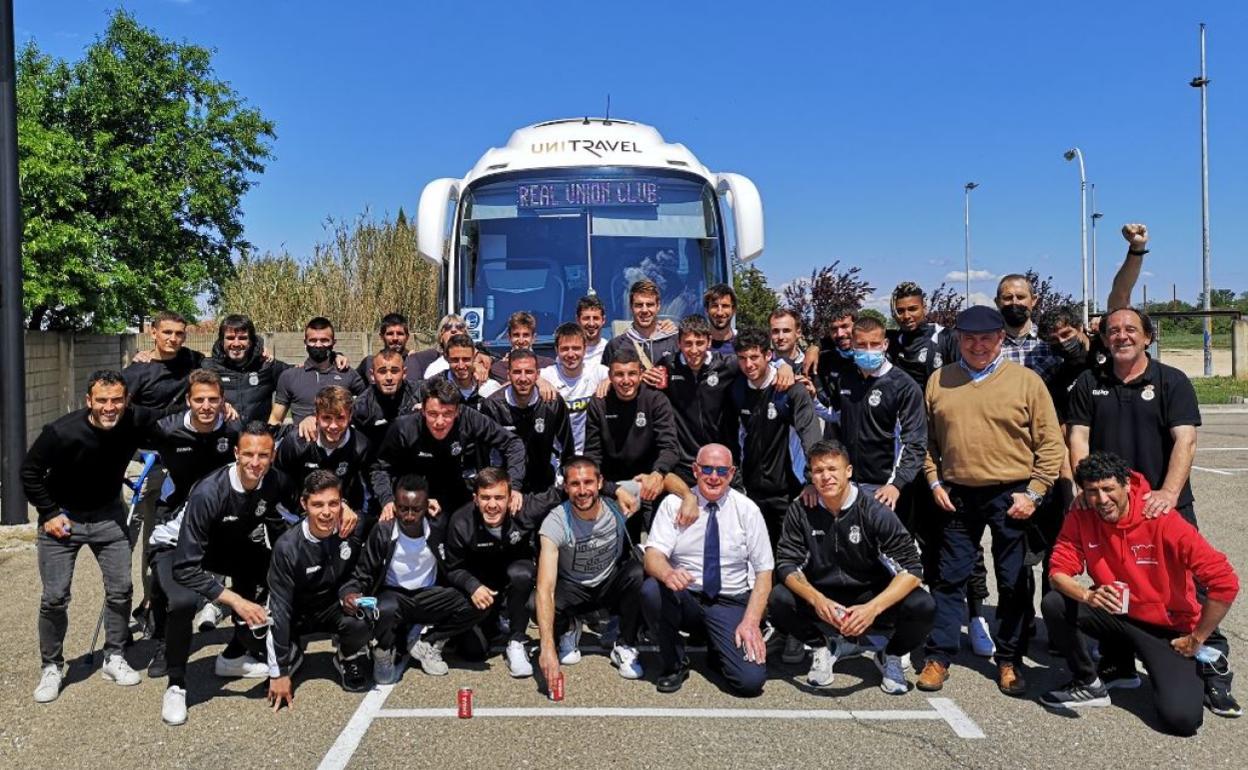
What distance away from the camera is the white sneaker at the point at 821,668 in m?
5.20

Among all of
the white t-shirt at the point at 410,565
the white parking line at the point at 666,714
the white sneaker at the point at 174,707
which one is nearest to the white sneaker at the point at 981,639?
the white parking line at the point at 666,714

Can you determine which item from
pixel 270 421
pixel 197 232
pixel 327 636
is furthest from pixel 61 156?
pixel 327 636

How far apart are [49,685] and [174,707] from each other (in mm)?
829

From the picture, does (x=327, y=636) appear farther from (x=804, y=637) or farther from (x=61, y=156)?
(x=61, y=156)

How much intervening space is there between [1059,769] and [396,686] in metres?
3.21

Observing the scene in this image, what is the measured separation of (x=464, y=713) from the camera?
4738 mm

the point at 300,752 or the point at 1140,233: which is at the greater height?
the point at 1140,233

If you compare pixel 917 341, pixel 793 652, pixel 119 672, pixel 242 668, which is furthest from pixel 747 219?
pixel 119 672

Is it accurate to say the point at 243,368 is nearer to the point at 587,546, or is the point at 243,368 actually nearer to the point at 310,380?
the point at 310,380

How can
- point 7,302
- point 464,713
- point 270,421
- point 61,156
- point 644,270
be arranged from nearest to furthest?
point 464,713 → point 270,421 → point 644,270 → point 7,302 → point 61,156

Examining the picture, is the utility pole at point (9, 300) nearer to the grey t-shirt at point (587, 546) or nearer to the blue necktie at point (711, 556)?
the grey t-shirt at point (587, 546)

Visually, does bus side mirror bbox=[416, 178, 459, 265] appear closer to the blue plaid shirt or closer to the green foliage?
the blue plaid shirt

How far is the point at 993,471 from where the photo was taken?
5.34 metres

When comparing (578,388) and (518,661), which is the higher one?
(578,388)
